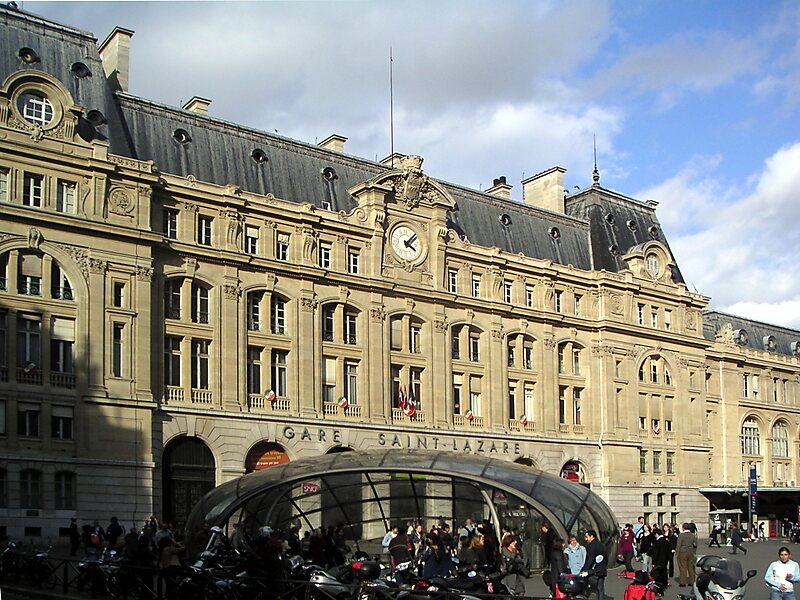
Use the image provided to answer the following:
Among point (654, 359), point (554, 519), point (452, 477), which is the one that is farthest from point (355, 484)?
point (654, 359)

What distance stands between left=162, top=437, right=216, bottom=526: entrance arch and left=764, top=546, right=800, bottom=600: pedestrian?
35.5 metres

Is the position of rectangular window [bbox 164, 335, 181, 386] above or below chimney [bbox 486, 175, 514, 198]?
below

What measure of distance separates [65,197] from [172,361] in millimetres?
9164

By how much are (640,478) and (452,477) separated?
39.2 m

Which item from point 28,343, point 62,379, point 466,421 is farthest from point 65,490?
point 466,421

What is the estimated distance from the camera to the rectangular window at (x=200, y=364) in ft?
182

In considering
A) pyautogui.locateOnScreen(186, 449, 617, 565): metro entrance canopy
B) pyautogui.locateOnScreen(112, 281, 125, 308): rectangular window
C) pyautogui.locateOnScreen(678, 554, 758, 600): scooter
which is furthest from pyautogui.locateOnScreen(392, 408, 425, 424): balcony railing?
pyautogui.locateOnScreen(678, 554, 758, 600): scooter

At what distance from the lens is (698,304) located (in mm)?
82188

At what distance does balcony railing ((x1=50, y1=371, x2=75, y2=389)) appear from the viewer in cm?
4988

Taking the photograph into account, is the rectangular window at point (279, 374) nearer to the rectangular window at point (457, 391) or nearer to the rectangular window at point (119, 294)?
the rectangular window at point (119, 294)

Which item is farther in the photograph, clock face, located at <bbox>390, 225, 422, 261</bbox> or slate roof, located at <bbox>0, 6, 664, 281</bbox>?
clock face, located at <bbox>390, 225, 422, 261</bbox>

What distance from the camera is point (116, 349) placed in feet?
171

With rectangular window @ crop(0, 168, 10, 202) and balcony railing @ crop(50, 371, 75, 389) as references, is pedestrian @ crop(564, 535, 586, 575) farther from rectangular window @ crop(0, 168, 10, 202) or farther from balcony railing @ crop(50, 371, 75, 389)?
rectangular window @ crop(0, 168, 10, 202)

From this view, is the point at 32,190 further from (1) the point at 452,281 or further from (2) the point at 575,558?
(2) the point at 575,558
